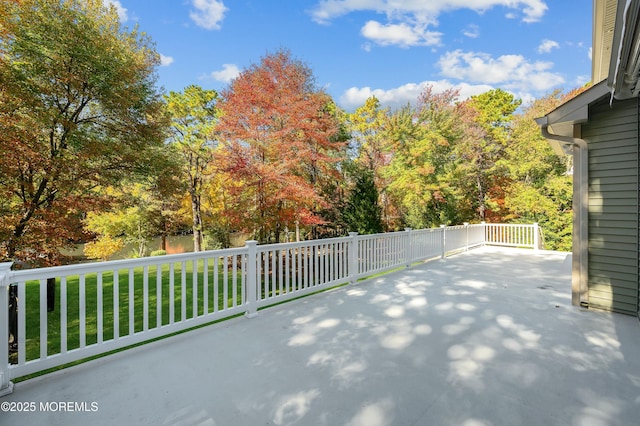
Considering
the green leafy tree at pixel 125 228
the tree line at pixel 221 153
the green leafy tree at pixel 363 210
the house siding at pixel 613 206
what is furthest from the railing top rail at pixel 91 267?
the green leafy tree at pixel 363 210

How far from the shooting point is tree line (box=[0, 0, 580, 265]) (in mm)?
3672

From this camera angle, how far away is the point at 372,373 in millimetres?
2141

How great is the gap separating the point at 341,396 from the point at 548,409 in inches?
48.9

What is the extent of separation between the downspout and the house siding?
5cm

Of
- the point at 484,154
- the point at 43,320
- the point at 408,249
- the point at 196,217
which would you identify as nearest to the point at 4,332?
the point at 43,320

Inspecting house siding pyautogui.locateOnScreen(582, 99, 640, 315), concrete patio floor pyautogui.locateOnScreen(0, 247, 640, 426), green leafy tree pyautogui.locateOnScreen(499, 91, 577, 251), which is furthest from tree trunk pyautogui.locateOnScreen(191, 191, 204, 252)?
green leafy tree pyautogui.locateOnScreen(499, 91, 577, 251)

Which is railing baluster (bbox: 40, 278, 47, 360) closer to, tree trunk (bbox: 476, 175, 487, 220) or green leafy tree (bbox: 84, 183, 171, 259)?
green leafy tree (bbox: 84, 183, 171, 259)

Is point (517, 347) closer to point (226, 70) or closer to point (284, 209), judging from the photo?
point (284, 209)

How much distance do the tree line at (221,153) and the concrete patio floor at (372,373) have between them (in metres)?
2.95

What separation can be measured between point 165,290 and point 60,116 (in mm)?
3931

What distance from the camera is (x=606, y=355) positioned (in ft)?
7.93

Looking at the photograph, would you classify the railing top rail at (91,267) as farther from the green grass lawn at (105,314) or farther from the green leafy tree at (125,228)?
the green leafy tree at (125,228)

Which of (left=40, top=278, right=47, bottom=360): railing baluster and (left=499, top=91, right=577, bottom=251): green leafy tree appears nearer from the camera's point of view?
(left=40, top=278, right=47, bottom=360): railing baluster

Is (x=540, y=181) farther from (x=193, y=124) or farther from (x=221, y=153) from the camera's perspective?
(x=193, y=124)
